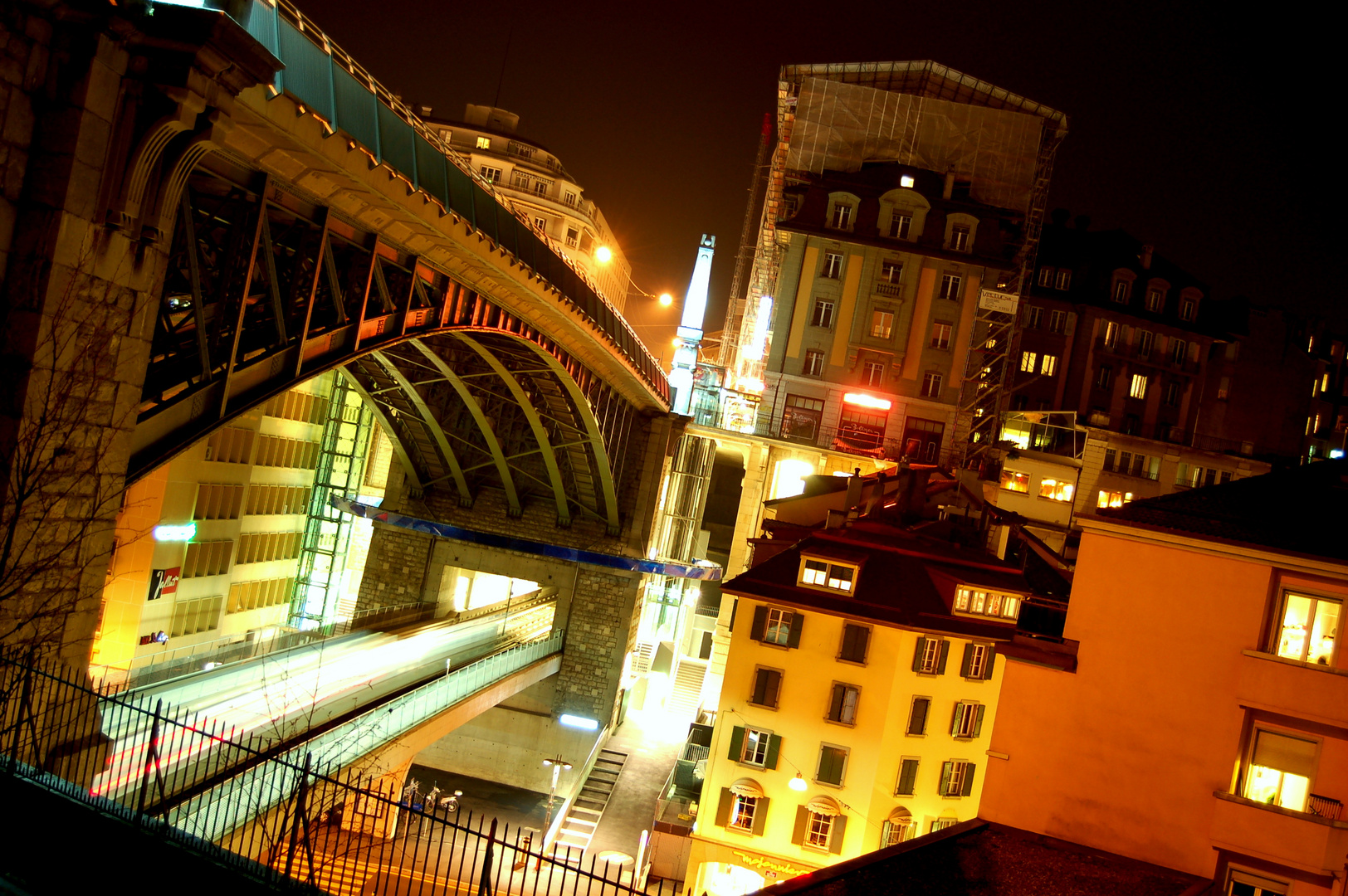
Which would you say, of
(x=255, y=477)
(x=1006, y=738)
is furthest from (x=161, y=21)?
(x=255, y=477)

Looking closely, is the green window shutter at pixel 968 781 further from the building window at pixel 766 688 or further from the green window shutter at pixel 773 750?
the building window at pixel 766 688

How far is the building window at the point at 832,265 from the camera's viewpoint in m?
44.1

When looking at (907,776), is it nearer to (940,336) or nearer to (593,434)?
(593,434)

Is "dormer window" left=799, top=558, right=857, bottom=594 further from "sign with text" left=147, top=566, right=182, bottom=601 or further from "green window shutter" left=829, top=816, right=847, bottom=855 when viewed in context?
"sign with text" left=147, top=566, right=182, bottom=601

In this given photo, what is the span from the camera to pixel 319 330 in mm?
14633

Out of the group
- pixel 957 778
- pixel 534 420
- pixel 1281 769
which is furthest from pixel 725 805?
pixel 1281 769

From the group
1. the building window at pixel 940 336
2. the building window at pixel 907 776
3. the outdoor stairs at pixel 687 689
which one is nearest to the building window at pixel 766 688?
the building window at pixel 907 776

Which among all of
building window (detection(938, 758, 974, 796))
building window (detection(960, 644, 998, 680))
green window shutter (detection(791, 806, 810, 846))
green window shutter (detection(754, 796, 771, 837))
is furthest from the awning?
building window (detection(960, 644, 998, 680))

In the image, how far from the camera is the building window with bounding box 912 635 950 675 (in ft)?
79.3

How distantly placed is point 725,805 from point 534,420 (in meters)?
13.7

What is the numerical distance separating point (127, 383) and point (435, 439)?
27.5m

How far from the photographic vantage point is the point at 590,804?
32188 mm

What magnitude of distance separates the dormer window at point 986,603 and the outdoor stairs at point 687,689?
18.5m

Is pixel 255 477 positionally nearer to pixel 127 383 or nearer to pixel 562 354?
pixel 562 354
